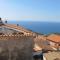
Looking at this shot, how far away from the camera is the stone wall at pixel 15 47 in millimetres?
18375

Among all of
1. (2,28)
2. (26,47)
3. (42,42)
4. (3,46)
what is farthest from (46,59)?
(42,42)

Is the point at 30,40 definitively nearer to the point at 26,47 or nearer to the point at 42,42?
the point at 26,47

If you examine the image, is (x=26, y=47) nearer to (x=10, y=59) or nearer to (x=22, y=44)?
(x=22, y=44)

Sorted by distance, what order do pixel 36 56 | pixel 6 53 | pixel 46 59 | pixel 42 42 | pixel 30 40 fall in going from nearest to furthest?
pixel 46 59
pixel 6 53
pixel 30 40
pixel 36 56
pixel 42 42

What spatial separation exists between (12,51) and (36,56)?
183 inches

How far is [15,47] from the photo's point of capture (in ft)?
61.8

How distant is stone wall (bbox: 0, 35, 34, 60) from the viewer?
60.3ft

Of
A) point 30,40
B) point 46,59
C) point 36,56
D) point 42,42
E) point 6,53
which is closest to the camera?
point 46,59

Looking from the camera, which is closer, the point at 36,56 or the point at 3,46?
the point at 3,46

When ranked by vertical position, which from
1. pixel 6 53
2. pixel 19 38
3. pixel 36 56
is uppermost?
pixel 19 38

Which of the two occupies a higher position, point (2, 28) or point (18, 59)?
point (2, 28)

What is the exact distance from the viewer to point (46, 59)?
17.3m

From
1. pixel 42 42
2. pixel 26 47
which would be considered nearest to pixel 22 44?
pixel 26 47

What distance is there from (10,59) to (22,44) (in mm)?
1861
